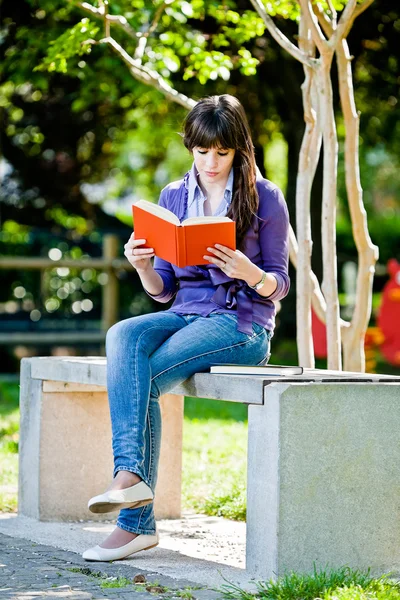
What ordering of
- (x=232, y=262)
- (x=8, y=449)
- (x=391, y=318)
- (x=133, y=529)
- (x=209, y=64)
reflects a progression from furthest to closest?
(x=391, y=318), (x=8, y=449), (x=209, y=64), (x=133, y=529), (x=232, y=262)

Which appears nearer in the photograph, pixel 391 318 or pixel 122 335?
pixel 122 335

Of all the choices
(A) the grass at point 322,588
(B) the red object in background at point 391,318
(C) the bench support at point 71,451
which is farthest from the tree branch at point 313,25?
(B) the red object in background at point 391,318

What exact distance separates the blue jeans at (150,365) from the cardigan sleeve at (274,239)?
0.70 ft

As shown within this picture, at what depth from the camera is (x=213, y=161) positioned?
3980mm

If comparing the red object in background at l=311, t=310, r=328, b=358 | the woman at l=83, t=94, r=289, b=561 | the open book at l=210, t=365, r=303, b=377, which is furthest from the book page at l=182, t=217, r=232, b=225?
the red object in background at l=311, t=310, r=328, b=358

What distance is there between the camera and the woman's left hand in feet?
12.1

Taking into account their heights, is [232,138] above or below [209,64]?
below

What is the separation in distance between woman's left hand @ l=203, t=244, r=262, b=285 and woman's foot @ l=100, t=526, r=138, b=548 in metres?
0.98

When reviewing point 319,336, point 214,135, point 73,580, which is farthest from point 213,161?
point 319,336

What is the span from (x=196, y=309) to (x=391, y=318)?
7323 mm

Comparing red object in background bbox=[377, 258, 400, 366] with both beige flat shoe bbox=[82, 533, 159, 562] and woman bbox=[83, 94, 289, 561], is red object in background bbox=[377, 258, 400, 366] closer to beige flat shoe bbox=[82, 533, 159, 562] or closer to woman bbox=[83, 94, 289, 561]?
woman bbox=[83, 94, 289, 561]

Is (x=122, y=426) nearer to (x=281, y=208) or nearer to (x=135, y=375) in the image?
(x=135, y=375)

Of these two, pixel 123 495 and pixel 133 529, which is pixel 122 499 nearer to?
pixel 123 495

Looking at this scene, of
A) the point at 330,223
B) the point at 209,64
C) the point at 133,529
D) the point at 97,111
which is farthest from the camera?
the point at 97,111
